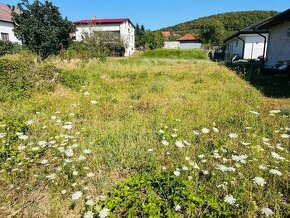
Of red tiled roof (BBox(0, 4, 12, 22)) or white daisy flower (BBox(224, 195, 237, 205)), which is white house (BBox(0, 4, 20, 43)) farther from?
white daisy flower (BBox(224, 195, 237, 205))

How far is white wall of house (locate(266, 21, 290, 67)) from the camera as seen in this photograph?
14.4m

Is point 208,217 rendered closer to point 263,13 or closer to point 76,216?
point 76,216

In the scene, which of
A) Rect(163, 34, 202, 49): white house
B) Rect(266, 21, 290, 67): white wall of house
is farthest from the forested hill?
Rect(266, 21, 290, 67): white wall of house

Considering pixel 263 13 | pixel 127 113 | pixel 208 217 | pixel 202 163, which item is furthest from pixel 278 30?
pixel 263 13

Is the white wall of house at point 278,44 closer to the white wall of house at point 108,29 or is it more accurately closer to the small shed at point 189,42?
the white wall of house at point 108,29

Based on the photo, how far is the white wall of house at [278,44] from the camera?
47.4 feet

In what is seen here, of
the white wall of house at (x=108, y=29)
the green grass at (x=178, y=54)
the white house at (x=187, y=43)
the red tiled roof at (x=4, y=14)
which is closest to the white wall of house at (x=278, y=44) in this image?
the green grass at (x=178, y=54)

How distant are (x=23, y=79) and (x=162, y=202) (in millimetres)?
7064

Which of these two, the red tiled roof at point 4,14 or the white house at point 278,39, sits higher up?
the red tiled roof at point 4,14

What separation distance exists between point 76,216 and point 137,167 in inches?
42.5

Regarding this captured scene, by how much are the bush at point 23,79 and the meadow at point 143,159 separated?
0.20 m

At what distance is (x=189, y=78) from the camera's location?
11336mm

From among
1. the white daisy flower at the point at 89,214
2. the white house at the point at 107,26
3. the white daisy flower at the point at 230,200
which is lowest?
the white daisy flower at the point at 89,214

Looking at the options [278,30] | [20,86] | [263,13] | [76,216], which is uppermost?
[263,13]
